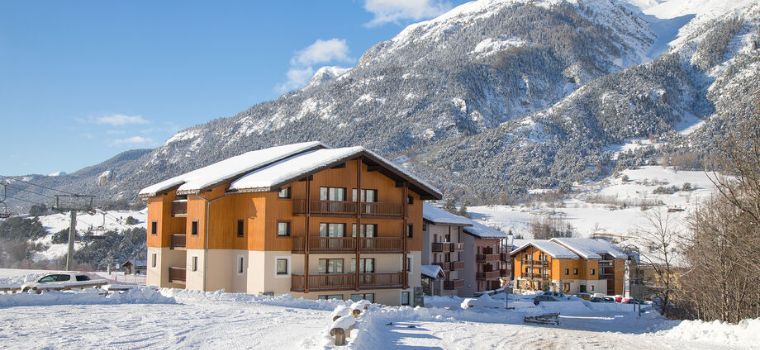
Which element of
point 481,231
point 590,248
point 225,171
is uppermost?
point 225,171

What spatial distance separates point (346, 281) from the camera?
43188 mm

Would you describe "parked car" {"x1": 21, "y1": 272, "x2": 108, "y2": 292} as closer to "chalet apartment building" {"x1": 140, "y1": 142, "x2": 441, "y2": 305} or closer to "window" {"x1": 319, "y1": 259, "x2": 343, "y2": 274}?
"chalet apartment building" {"x1": 140, "y1": 142, "x2": 441, "y2": 305}

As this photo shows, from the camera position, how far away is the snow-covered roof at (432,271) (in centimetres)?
6103

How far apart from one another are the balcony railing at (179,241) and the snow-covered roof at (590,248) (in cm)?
6359

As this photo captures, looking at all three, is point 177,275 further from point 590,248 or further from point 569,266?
point 590,248

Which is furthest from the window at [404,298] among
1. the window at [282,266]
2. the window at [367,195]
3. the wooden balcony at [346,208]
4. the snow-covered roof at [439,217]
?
the snow-covered roof at [439,217]

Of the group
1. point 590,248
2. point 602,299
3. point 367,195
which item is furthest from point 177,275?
point 590,248

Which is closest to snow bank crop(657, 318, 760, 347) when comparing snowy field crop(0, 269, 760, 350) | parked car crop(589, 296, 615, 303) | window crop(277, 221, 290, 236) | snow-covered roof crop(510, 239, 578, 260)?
Answer: snowy field crop(0, 269, 760, 350)

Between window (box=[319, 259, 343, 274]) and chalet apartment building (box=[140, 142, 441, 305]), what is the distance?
6cm

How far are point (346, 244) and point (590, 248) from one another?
65.0 metres

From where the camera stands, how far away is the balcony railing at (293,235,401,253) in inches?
1647

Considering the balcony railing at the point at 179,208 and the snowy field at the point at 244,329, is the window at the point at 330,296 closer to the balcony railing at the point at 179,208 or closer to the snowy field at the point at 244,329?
the snowy field at the point at 244,329

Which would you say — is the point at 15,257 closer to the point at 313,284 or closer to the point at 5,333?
the point at 313,284

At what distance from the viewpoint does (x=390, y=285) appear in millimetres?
45250
